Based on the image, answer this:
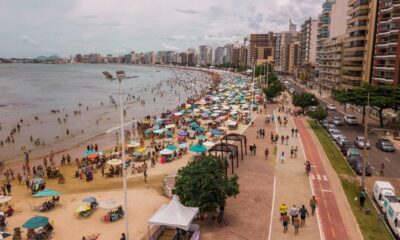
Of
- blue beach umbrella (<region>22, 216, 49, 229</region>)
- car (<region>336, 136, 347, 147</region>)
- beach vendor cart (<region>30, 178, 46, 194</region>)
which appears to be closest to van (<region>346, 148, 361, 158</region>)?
car (<region>336, 136, 347, 147</region>)

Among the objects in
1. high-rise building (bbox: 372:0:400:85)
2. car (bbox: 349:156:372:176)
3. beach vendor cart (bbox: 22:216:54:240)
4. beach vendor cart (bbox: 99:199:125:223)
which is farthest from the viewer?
high-rise building (bbox: 372:0:400:85)

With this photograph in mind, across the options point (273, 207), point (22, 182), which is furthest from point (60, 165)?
point (273, 207)

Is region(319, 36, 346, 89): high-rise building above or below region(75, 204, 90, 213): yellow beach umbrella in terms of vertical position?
above

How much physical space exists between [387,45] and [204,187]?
50363 mm

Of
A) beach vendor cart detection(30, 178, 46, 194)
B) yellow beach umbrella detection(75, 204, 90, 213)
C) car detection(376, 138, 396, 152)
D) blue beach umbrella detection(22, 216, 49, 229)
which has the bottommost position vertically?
beach vendor cart detection(30, 178, 46, 194)

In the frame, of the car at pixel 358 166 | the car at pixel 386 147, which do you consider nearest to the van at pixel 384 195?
the car at pixel 358 166

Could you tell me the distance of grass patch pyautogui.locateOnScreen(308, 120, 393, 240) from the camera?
18.7 meters

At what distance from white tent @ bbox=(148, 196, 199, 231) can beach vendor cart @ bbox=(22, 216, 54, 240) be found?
7118 mm

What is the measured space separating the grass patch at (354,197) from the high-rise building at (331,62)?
54468 millimetres

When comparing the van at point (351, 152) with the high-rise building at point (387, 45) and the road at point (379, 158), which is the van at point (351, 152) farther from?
the high-rise building at point (387, 45)

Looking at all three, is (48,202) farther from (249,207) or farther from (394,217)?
(394,217)

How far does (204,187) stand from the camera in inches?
715

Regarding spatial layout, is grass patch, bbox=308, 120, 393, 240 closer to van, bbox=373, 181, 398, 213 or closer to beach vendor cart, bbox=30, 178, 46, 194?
van, bbox=373, 181, 398, 213

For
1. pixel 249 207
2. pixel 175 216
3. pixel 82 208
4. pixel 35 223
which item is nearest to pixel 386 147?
pixel 249 207
